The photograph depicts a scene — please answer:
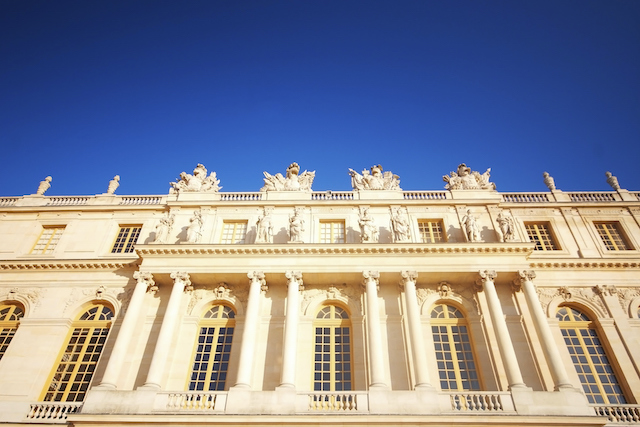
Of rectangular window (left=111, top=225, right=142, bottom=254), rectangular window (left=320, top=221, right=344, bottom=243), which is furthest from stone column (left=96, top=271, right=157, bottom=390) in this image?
rectangular window (left=320, top=221, right=344, bottom=243)

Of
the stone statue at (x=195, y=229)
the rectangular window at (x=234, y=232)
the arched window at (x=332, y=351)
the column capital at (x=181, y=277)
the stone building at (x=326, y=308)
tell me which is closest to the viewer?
the stone building at (x=326, y=308)

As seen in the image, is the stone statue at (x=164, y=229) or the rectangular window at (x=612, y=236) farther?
the rectangular window at (x=612, y=236)

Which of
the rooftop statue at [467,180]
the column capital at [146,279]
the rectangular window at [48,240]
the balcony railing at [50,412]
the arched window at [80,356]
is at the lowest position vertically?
the balcony railing at [50,412]

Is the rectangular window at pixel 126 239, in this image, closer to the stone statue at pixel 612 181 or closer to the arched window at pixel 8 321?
the arched window at pixel 8 321

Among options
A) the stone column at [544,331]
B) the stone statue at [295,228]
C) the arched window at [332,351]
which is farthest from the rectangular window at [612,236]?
the stone statue at [295,228]

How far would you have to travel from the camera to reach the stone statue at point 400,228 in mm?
22703

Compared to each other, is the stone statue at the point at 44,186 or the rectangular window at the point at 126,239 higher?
the stone statue at the point at 44,186

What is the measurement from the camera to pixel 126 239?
25.3 meters

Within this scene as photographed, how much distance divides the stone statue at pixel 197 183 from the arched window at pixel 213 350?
8330mm

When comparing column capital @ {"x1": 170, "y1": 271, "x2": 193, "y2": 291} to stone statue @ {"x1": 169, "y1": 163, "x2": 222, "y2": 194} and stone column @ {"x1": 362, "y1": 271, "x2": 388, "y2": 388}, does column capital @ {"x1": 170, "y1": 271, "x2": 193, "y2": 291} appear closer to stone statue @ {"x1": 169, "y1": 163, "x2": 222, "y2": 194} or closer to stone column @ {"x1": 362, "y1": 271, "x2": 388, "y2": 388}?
stone statue @ {"x1": 169, "y1": 163, "x2": 222, "y2": 194}

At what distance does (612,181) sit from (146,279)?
28.7m

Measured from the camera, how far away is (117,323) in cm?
2144

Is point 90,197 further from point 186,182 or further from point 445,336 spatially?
point 445,336

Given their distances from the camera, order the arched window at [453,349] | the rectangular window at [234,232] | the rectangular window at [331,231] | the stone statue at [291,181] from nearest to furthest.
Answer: the arched window at [453,349] → the rectangular window at [331,231] → the rectangular window at [234,232] → the stone statue at [291,181]
